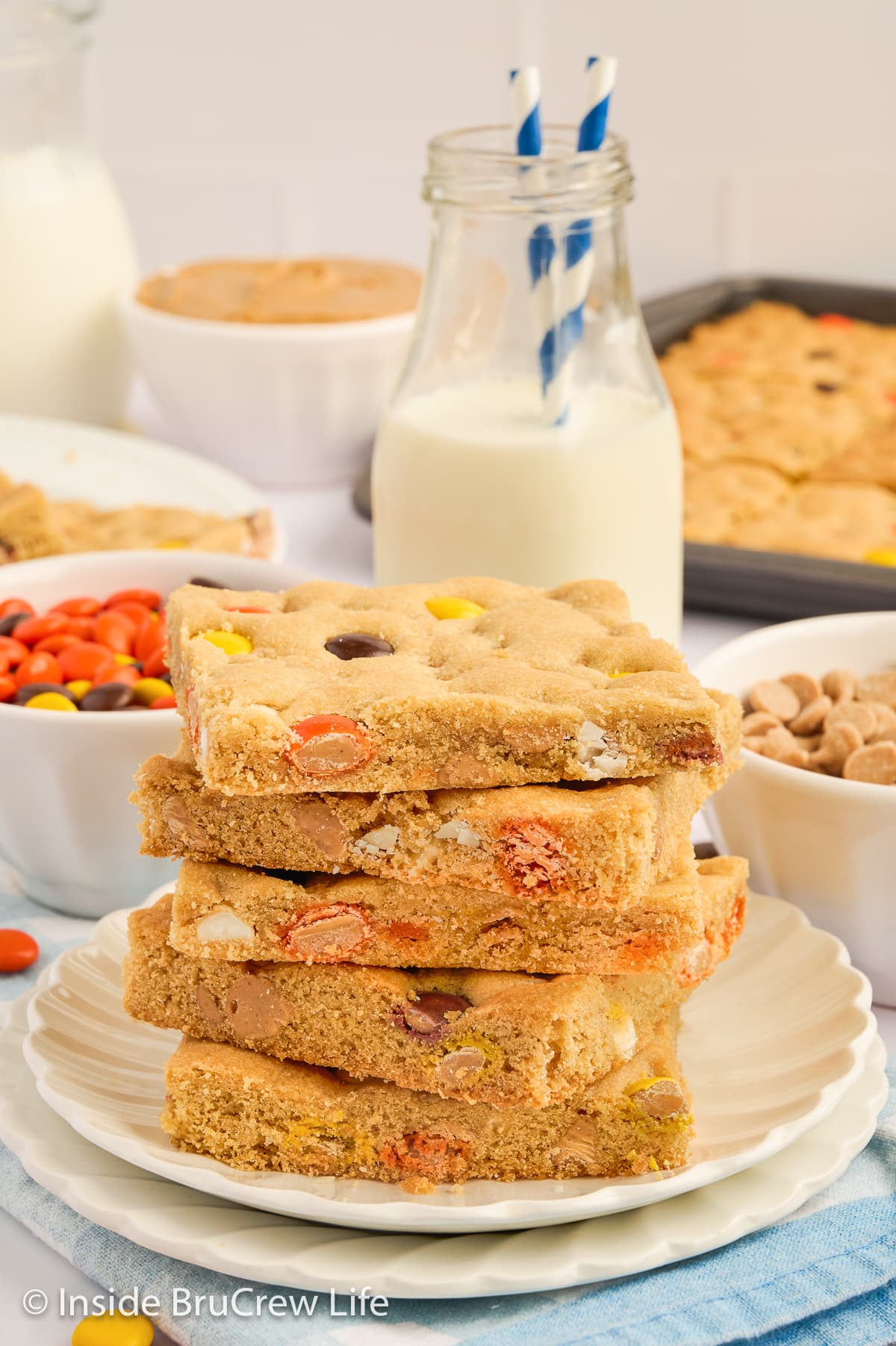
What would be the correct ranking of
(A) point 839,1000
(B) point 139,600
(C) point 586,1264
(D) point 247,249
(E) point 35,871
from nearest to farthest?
1. (C) point 586,1264
2. (A) point 839,1000
3. (E) point 35,871
4. (B) point 139,600
5. (D) point 247,249

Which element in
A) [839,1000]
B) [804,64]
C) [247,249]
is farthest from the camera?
[247,249]

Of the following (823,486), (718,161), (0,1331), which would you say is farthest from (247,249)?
(0,1331)

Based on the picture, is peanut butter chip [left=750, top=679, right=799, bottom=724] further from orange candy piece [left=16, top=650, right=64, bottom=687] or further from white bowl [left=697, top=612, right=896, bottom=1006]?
orange candy piece [left=16, top=650, right=64, bottom=687]

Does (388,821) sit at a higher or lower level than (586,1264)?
higher

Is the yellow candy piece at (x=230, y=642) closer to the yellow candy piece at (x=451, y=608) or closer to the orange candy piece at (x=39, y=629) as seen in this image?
the yellow candy piece at (x=451, y=608)

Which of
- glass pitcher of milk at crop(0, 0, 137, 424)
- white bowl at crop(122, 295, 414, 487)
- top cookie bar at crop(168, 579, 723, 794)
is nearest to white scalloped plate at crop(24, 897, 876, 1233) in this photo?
top cookie bar at crop(168, 579, 723, 794)

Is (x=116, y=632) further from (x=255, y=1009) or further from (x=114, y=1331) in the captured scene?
(x=114, y=1331)

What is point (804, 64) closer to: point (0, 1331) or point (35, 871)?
point (35, 871)
